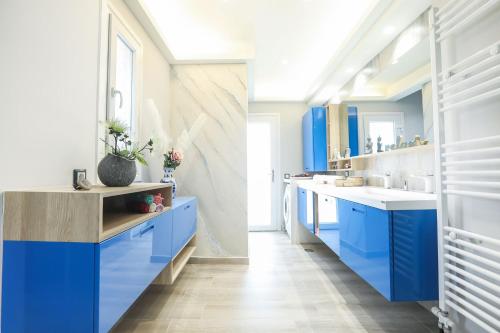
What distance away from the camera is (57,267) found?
3.25 ft

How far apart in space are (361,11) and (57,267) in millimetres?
2992

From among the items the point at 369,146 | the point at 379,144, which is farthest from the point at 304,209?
the point at 379,144

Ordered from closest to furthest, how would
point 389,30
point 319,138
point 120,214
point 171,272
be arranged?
point 120,214
point 171,272
point 389,30
point 319,138

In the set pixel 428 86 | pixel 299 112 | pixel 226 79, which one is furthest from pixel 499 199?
pixel 299 112

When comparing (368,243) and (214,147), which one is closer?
(368,243)

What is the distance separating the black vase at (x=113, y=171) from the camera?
1348 mm

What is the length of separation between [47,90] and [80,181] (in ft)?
1.66

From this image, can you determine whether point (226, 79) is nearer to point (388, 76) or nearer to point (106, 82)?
point (106, 82)

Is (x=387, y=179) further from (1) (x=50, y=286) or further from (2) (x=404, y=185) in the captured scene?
(1) (x=50, y=286)

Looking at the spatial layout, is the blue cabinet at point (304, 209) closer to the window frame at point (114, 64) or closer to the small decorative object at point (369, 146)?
the small decorative object at point (369, 146)

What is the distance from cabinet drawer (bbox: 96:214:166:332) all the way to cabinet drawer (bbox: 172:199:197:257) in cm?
47

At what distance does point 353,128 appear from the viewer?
311cm

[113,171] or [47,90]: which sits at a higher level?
[47,90]

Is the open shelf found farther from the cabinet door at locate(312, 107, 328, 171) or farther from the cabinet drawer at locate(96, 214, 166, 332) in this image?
the cabinet door at locate(312, 107, 328, 171)
